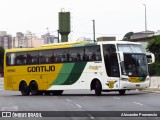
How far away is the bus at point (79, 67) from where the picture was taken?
3344 centimetres

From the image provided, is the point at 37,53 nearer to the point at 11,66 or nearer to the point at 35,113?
the point at 11,66

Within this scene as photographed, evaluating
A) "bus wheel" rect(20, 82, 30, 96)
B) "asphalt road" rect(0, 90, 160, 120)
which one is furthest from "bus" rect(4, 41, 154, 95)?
"asphalt road" rect(0, 90, 160, 120)

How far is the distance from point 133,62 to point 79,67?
3680 mm

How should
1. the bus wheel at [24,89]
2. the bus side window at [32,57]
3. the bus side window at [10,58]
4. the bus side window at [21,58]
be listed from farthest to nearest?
1. the bus side window at [10,58]
2. the bus side window at [21,58]
3. the bus wheel at [24,89]
4. the bus side window at [32,57]

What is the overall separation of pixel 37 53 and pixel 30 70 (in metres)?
1.40

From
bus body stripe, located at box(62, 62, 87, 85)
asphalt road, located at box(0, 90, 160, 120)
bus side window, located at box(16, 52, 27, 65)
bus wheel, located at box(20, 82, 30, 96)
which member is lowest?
asphalt road, located at box(0, 90, 160, 120)

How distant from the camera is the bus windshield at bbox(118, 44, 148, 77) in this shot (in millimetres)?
33406

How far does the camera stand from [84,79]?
34844mm

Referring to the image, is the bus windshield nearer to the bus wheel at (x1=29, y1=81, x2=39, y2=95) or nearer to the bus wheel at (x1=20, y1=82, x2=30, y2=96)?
the bus wheel at (x1=29, y1=81, x2=39, y2=95)

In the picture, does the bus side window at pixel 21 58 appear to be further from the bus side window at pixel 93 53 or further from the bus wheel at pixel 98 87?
the bus wheel at pixel 98 87

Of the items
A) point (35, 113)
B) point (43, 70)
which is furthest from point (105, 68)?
point (35, 113)

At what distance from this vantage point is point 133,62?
3366 centimetres

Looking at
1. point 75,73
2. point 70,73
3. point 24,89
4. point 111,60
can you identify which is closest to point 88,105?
point 111,60

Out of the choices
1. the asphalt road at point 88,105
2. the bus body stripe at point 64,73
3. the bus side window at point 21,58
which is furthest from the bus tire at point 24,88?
the asphalt road at point 88,105
